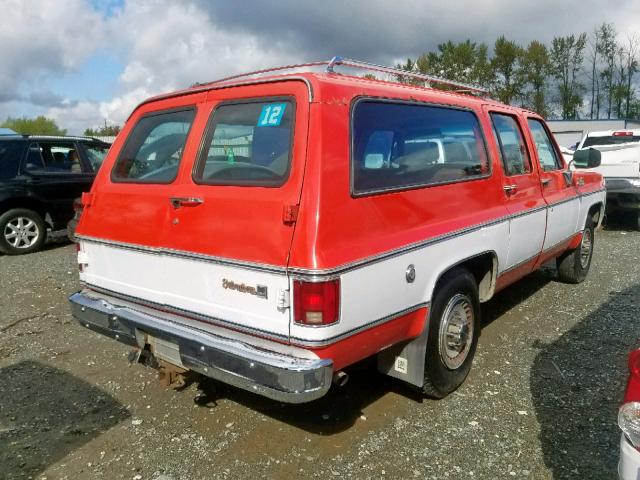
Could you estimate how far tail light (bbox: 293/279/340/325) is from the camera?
2.38m

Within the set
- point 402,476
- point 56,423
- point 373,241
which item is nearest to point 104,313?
point 56,423

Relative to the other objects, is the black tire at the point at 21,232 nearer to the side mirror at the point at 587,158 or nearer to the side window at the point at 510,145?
the side window at the point at 510,145

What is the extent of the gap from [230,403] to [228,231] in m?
1.40

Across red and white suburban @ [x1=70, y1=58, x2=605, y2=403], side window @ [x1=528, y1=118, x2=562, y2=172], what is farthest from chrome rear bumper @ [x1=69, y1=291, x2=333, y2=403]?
side window @ [x1=528, y1=118, x2=562, y2=172]


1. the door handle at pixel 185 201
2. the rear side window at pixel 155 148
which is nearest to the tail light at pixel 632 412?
the door handle at pixel 185 201

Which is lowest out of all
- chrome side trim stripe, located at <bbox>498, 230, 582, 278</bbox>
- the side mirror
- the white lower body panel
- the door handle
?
chrome side trim stripe, located at <bbox>498, 230, 582, 278</bbox>

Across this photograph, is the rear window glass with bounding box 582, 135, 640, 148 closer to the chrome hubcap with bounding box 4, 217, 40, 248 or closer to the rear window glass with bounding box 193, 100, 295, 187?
the rear window glass with bounding box 193, 100, 295, 187

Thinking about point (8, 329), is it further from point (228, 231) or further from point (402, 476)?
point (402, 476)

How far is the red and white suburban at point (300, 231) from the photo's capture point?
247 cm

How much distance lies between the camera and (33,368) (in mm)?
4121

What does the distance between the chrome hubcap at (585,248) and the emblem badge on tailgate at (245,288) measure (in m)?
4.49

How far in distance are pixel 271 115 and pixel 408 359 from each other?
1.60 meters

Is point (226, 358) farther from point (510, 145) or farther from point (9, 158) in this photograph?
point (9, 158)

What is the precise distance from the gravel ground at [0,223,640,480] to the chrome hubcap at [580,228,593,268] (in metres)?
1.29
